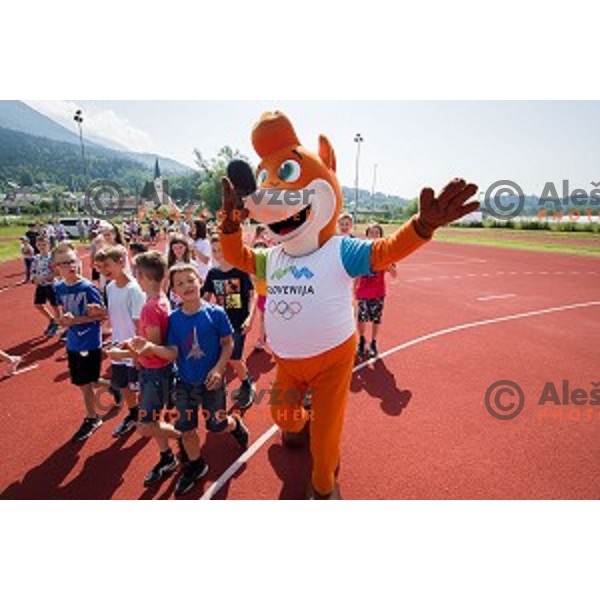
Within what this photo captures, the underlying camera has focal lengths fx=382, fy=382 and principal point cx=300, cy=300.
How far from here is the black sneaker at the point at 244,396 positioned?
4438 millimetres

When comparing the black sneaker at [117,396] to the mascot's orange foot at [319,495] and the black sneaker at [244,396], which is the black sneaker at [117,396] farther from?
the mascot's orange foot at [319,495]

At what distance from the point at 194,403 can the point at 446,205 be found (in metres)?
2.36

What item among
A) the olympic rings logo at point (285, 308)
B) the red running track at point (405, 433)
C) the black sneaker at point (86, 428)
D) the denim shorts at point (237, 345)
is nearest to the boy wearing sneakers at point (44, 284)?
the red running track at point (405, 433)

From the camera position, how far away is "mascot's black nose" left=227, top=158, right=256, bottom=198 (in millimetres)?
2881

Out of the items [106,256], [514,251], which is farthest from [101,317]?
[514,251]

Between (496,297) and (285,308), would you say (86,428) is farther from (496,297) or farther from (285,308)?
(496,297)

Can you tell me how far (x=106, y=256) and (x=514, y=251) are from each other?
22051 mm

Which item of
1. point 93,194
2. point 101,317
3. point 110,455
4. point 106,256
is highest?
point 93,194

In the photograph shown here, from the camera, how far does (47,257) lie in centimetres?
722

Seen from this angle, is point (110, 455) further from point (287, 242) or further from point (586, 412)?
point (586, 412)

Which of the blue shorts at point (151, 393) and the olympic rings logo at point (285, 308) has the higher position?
the olympic rings logo at point (285, 308)

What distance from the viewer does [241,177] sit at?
2883 millimetres

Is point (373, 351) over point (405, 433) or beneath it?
over

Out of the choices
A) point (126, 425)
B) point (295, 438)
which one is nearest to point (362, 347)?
point (295, 438)
